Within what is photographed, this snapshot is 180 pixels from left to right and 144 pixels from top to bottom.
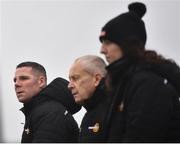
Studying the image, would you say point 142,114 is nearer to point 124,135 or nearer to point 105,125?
point 124,135

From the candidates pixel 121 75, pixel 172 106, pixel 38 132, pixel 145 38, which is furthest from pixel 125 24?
pixel 38 132

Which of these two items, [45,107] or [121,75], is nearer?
[121,75]

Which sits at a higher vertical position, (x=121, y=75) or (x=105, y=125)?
(x=121, y=75)

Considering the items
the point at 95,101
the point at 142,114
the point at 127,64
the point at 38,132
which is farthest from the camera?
the point at 38,132

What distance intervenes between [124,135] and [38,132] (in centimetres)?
112

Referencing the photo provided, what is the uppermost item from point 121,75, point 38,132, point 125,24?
point 125,24

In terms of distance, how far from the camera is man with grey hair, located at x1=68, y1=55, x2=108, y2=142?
3.43m

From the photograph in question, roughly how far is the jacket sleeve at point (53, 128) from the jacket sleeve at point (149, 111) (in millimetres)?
1078

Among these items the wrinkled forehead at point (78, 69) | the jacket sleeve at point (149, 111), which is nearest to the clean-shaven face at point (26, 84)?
the wrinkled forehead at point (78, 69)

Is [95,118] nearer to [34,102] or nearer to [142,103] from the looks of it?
[142,103]

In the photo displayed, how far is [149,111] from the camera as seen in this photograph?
2.84 metres

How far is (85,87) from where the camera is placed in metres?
3.78

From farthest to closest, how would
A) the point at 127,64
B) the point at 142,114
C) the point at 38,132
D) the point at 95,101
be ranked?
the point at 38,132
the point at 95,101
the point at 127,64
the point at 142,114

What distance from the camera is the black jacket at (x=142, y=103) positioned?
9.36 feet
